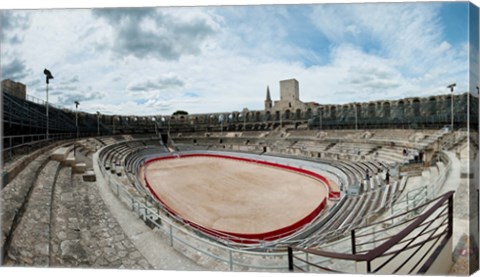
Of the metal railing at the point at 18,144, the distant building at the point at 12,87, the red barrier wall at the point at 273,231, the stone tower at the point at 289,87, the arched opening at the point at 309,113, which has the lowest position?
the red barrier wall at the point at 273,231

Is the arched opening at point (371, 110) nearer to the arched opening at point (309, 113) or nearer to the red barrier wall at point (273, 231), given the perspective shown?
the arched opening at point (309, 113)

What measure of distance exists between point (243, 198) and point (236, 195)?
497mm

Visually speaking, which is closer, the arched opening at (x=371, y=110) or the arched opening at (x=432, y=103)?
the arched opening at (x=432, y=103)

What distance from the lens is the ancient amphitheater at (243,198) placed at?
3.09 m

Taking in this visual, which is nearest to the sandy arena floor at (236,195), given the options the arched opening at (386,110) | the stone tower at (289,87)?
the stone tower at (289,87)

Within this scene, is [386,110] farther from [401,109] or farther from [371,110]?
[371,110]

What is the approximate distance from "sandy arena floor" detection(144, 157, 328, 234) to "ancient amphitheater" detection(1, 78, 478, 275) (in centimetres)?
6

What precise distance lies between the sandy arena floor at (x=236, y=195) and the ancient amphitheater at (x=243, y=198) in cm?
6

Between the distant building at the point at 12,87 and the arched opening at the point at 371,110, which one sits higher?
the arched opening at the point at 371,110

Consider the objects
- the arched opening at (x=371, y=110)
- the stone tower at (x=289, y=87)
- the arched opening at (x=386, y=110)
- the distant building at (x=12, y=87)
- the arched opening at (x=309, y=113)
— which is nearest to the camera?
the distant building at (x=12, y=87)

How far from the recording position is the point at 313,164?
1664cm

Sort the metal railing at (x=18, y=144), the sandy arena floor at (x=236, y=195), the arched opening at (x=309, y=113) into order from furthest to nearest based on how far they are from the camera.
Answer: the arched opening at (x=309, y=113) → the sandy arena floor at (x=236, y=195) → the metal railing at (x=18, y=144)

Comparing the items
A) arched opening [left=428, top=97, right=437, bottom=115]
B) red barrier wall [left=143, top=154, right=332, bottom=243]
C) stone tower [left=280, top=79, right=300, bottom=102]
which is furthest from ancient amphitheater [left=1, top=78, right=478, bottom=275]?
stone tower [left=280, top=79, right=300, bottom=102]

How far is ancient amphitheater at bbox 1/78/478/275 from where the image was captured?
3.09m
